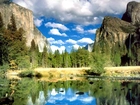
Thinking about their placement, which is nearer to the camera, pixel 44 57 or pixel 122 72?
pixel 122 72

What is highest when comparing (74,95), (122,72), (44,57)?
(44,57)

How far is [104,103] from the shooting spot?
100 feet

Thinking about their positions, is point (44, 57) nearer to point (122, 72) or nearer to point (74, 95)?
point (122, 72)

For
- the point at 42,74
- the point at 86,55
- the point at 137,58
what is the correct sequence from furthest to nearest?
the point at 137,58 → the point at 86,55 → the point at 42,74

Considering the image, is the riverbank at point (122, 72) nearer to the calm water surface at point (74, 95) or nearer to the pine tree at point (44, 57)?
the calm water surface at point (74, 95)

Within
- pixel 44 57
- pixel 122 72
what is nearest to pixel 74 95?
pixel 122 72

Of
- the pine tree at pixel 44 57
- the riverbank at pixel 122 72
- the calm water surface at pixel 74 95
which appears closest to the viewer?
the calm water surface at pixel 74 95

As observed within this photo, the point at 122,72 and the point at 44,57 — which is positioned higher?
the point at 44,57

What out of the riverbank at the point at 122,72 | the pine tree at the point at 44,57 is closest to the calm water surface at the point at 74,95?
the riverbank at the point at 122,72

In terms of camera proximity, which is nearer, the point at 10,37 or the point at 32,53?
the point at 10,37

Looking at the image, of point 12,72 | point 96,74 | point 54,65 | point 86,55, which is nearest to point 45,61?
point 54,65

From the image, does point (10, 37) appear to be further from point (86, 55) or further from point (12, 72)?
point (86, 55)

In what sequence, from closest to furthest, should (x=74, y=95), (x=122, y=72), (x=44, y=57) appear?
(x=74, y=95)
(x=122, y=72)
(x=44, y=57)

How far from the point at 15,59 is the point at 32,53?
5548 centimetres
